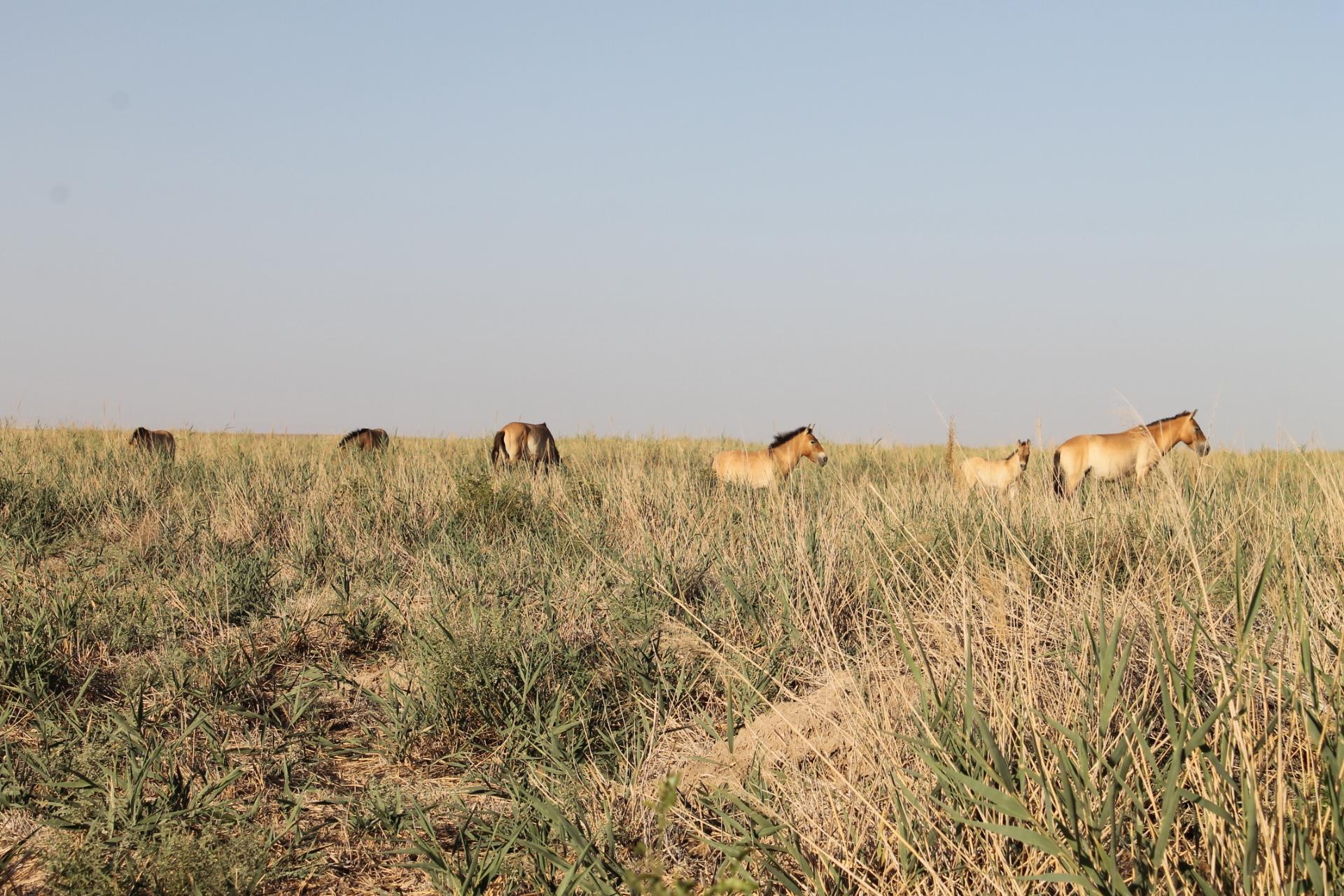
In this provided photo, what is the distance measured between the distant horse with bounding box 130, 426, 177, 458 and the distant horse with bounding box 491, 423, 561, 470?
174 inches

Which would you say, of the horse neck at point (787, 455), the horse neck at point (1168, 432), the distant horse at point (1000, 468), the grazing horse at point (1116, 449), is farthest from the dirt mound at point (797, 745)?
the horse neck at point (1168, 432)

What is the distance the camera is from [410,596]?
5.61 m

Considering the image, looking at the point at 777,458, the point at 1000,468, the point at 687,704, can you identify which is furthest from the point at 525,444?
the point at 687,704

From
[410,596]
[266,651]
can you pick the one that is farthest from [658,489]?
[266,651]

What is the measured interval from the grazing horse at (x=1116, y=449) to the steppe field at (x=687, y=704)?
6.19 meters

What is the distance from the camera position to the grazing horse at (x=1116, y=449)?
43.1ft

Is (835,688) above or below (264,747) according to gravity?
above

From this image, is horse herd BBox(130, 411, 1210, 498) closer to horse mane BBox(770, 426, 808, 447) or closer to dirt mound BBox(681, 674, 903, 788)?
horse mane BBox(770, 426, 808, 447)

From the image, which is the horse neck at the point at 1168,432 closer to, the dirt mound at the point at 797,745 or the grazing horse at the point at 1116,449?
the grazing horse at the point at 1116,449

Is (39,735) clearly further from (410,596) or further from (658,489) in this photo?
(658,489)

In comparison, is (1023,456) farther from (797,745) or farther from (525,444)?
(797,745)

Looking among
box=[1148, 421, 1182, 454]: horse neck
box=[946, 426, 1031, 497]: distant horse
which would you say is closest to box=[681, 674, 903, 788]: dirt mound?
box=[946, 426, 1031, 497]: distant horse

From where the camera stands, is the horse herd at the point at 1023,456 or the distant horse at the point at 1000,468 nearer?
the distant horse at the point at 1000,468

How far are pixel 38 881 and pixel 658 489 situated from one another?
6042 mm
